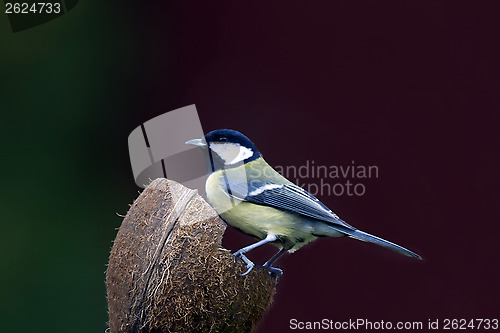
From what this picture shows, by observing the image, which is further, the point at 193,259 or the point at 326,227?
the point at 326,227

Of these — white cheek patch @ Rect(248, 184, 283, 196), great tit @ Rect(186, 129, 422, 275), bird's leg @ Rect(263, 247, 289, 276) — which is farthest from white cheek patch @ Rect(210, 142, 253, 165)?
bird's leg @ Rect(263, 247, 289, 276)

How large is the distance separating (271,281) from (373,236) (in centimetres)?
38

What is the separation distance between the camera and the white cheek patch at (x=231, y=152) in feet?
6.68

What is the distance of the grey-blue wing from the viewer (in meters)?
2.02

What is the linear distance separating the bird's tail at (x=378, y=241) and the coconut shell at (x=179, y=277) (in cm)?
35

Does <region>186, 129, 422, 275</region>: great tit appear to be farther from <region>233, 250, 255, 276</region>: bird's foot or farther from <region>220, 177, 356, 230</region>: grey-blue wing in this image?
<region>233, 250, 255, 276</region>: bird's foot

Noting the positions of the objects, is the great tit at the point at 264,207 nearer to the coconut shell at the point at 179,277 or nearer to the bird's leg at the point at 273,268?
the bird's leg at the point at 273,268

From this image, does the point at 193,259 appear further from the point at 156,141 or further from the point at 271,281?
the point at 156,141

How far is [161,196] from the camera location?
6.29 feet

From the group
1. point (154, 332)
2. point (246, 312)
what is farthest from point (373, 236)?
point (154, 332)

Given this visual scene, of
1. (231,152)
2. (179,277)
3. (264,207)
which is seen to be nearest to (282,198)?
(264,207)

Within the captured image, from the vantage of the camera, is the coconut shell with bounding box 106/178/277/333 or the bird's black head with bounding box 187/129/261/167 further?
the bird's black head with bounding box 187/129/261/167

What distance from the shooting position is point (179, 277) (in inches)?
71.2

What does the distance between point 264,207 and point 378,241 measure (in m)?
0.40
